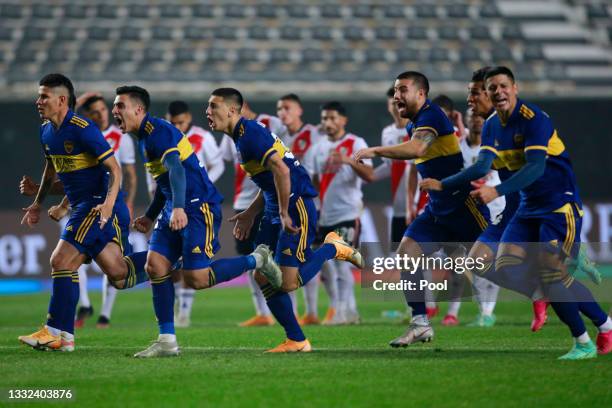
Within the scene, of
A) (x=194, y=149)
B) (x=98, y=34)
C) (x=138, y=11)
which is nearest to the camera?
(x=194, y=149)

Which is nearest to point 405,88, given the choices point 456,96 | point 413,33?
point 456,96

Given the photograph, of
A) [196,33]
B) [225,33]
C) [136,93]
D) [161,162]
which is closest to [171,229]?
[161,162]

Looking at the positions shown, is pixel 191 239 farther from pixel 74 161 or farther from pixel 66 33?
pixel 66 33

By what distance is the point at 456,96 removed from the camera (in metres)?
21.4

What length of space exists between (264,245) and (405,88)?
69.3 inches

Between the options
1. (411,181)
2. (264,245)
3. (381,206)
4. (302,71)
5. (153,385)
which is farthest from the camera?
(302,71)

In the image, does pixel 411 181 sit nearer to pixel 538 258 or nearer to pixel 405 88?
pixel 405 88

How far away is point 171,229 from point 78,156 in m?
1.26

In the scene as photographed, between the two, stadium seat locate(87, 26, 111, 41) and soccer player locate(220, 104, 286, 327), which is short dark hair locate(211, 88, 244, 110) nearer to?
soccer player locate(220, 104, 286, 327)

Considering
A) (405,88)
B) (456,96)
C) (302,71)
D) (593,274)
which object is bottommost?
(593,274)

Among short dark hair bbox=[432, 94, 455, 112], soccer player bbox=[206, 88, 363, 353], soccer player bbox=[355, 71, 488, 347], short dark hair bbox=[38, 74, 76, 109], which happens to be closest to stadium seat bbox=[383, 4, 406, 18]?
short dark hair bbox=[432, 94, 455, 112]

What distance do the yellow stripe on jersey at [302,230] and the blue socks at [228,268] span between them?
0.48 m

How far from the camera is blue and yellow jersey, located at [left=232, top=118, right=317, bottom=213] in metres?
8.51

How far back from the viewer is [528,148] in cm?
783
